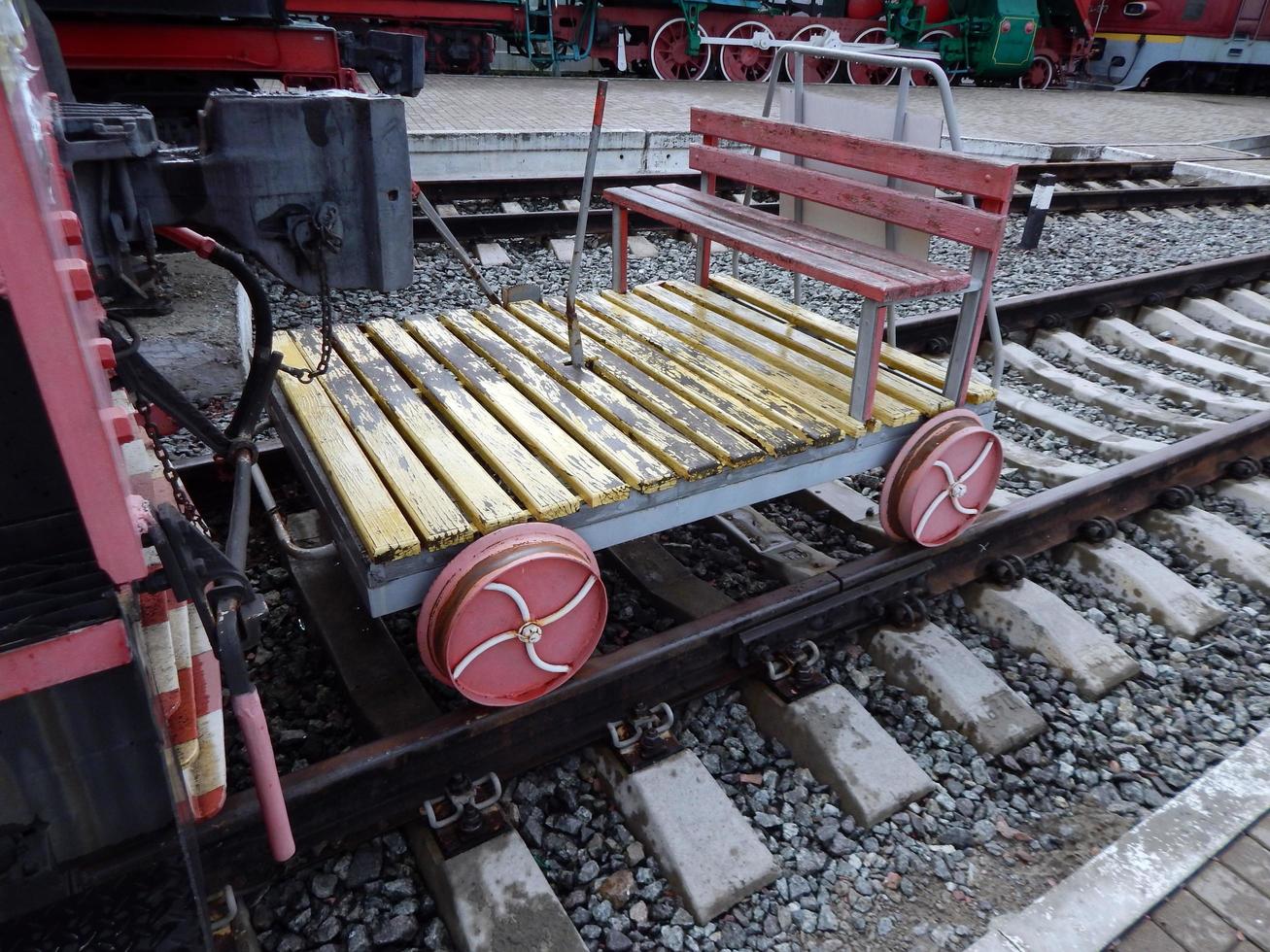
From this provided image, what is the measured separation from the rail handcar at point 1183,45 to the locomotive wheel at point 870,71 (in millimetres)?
4581

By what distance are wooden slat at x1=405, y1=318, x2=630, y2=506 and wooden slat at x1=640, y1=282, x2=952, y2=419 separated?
3.23 feet

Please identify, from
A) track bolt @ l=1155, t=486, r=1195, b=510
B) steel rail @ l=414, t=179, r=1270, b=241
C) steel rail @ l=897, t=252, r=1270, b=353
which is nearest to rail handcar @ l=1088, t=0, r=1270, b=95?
steel rail @ l=414, t=179, r=1270, b=241

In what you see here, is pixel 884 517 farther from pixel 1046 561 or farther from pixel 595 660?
pixel 595 660

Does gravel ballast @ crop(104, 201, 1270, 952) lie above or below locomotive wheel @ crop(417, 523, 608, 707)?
below

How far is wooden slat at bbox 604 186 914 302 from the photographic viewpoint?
8.74 feet

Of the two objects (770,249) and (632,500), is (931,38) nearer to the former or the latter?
(770,249)

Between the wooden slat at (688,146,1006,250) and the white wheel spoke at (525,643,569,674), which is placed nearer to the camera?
the white wheel spoke at (525,643,569,674)

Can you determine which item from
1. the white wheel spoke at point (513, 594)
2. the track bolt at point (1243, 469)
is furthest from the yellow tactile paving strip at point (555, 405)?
the track bolt at point (1243, 469)

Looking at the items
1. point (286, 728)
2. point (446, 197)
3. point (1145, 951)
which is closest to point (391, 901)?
point (286, 728)

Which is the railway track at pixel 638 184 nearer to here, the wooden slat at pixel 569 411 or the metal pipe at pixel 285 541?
the wooden slat at pixel 569 411

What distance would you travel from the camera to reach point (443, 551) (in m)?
2.16

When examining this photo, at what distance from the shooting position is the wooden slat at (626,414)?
98.3 inches

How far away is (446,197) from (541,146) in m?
1.67

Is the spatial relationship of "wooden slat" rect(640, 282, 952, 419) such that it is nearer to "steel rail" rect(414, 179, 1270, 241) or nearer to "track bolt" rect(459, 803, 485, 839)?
"track bolt" rect(459, 803, 485, 839)
